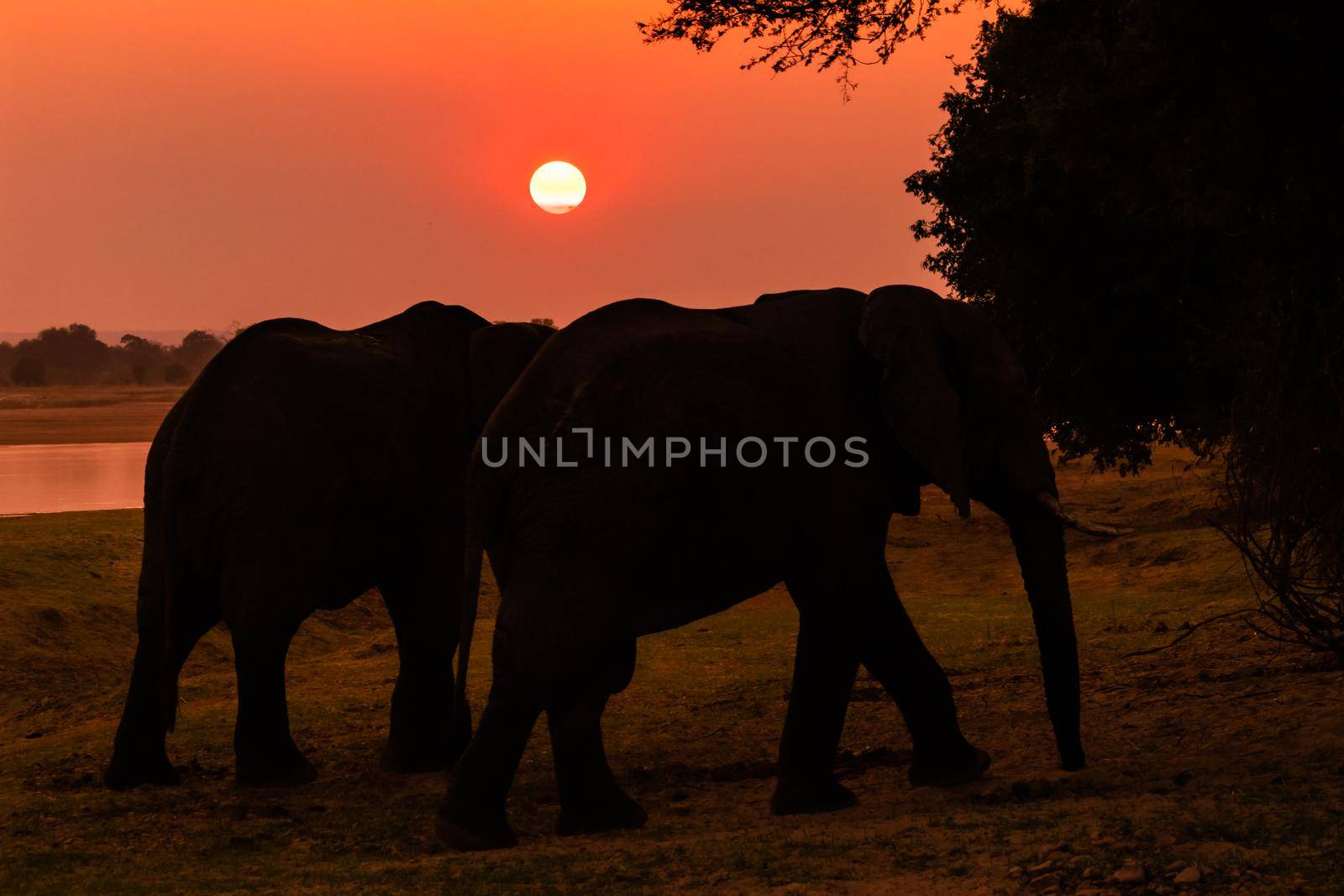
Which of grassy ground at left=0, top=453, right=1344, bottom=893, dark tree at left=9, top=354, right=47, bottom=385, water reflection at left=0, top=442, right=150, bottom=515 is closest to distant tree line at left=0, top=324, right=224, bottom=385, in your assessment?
dark tree at left=9, top=354, right=47, bottom=385

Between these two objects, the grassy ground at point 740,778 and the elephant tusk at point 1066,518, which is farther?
the elephant tusk at point 1066,518

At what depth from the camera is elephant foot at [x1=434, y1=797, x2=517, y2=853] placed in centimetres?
704

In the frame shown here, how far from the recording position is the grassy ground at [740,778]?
626 centimetres

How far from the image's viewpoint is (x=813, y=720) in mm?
7605

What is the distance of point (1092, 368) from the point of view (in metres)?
22.0

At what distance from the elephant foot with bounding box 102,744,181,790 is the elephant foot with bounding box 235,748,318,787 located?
66 centimetres

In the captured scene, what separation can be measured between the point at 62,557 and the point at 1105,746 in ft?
41.7

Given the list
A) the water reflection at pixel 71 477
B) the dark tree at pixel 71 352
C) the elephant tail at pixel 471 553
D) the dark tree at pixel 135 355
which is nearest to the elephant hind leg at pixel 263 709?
the elephant tail at pixel 471 553

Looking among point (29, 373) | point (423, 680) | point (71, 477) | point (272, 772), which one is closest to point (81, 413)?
point (29, 373)

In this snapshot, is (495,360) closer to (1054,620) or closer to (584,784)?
(584,784)

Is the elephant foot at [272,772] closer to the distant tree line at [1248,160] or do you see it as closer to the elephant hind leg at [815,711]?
the elephant hind leg at [815,711]

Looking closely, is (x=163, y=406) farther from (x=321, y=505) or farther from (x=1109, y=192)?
(x=321, y=505)

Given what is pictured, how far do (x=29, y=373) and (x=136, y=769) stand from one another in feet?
383

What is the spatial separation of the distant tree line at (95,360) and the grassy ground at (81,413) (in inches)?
189
